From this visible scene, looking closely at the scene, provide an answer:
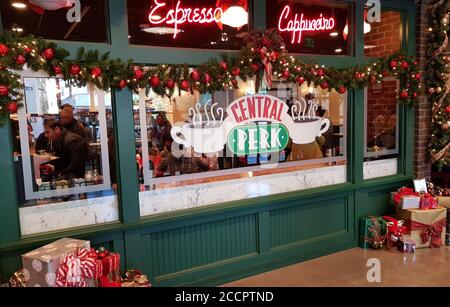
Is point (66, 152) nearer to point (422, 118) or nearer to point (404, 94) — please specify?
point (404, 94)

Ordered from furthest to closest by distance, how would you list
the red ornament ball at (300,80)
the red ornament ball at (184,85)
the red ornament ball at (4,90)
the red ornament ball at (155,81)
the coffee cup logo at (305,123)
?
1. the coffee cup logo at (305,123)
2. the red ornament ball at (300,80)
3. the red ornament ball at (184,85)
4. the red ornament ball at (155,81)
5. the red ornament ball at (4,90)

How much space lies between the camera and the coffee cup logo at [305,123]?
3.91m

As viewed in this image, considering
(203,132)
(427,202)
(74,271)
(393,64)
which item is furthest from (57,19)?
(427,202)

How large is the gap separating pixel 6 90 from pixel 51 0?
67 centimetres

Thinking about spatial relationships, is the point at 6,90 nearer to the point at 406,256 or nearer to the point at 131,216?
the point at 131,216

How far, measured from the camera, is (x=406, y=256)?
4086 millimetres

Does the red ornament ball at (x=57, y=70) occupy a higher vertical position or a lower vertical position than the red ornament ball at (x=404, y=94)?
higher

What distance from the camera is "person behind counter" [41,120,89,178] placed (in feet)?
9.40

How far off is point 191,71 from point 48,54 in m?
1.13

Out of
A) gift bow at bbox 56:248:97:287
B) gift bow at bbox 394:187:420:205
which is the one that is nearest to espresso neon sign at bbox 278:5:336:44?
gift bow at bbox 394:187:420:205

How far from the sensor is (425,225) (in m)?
4.25

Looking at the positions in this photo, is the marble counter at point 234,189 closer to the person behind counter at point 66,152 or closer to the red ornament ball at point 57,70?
the person behind counter at point 66,152

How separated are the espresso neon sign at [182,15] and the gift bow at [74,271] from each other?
1981 millimetres

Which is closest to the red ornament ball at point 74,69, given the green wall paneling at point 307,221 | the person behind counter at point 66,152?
the person behind counter at point 66,152
